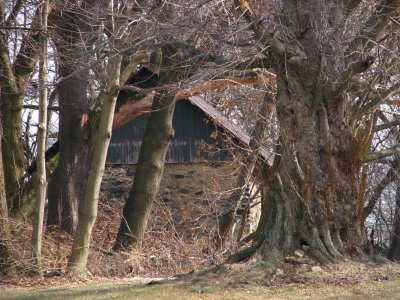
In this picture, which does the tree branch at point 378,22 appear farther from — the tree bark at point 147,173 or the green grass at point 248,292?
the tree bark at point 147,173

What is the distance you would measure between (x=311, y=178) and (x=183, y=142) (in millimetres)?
11543

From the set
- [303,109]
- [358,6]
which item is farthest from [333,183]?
[358,6]

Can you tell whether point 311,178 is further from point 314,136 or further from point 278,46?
point 278,46

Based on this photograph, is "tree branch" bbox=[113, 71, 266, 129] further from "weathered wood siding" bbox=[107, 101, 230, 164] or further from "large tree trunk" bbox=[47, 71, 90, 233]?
"weathered wood siding" bbox=[107, 101, 230, 164]

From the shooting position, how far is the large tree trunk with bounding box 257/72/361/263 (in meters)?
9.79

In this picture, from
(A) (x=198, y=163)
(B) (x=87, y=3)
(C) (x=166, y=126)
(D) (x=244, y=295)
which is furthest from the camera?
(A) (x=198, y=163)

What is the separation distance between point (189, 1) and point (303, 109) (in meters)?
2.50

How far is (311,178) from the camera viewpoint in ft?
32.5

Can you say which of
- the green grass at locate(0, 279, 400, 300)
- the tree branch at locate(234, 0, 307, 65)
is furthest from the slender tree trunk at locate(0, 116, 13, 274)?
the tree branch at locate(234, 0, 307, 65)

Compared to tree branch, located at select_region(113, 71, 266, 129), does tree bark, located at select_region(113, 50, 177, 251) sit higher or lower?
lower

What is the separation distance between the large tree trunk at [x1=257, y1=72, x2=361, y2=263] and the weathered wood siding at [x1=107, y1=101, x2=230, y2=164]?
35.5ft

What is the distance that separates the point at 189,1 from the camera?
11.2m

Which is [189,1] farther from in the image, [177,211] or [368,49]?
[177,211]

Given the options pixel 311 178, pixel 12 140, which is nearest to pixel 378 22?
pixel 311 178
